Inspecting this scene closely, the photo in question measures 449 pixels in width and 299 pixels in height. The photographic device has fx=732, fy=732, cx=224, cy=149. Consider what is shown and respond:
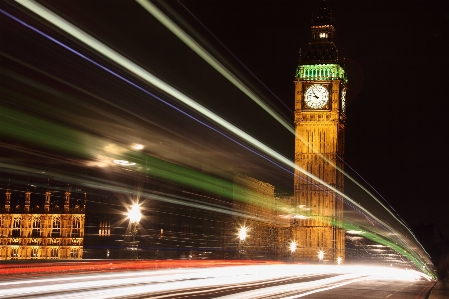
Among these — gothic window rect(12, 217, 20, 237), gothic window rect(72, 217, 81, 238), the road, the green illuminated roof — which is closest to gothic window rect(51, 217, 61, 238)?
gothic window rect(72, 217, 81, 238)

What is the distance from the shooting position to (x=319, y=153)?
318 feet

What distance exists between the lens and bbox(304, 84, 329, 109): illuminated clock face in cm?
9650

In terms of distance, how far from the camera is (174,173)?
54281 mm

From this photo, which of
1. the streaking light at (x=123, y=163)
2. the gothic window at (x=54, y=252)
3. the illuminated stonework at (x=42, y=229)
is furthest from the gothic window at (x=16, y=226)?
the streaking light at (x=123, y=163)

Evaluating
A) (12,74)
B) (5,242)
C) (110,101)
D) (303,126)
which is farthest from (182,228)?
(303,126)

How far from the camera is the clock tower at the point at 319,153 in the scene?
95.9 m

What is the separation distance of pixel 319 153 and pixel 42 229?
172 ft

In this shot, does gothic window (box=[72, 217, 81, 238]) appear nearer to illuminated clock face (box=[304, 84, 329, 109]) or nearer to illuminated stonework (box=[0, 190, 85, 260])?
illuminated stonework (box=[0, 190, 85, 260])

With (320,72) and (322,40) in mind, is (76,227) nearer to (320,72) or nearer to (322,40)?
(320,72)

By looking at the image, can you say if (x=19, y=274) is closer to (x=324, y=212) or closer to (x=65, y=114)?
(x=65, y=114)

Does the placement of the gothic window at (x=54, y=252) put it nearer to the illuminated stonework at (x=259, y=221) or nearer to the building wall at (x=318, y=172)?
the illuminated stonework at (x=259, y=221)

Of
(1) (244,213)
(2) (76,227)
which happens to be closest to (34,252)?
(2) (76,227)

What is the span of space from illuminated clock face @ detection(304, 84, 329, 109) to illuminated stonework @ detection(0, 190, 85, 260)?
170ft

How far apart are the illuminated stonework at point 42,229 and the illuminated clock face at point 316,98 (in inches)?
2044
